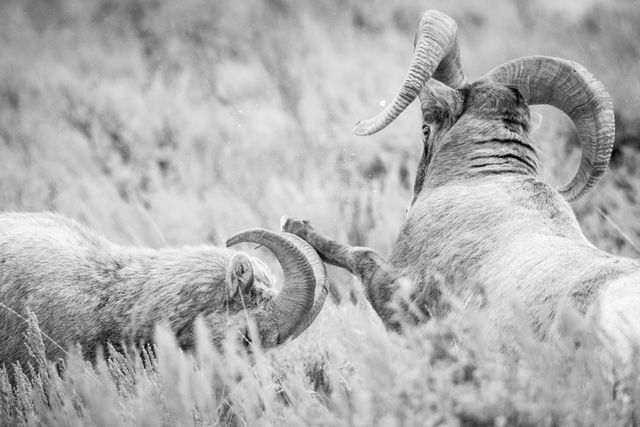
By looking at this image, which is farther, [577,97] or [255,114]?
[255,114]

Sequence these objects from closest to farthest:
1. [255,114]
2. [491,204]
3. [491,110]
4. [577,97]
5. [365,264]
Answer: [491,204]
[365,264]
[491,110]
[577,97]
[255,114]

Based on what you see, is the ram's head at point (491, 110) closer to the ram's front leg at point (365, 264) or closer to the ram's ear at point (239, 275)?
the ram's front leg at point (365, 264)

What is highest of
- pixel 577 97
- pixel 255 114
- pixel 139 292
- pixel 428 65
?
pixel 255 114

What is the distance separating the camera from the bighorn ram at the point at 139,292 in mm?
4180

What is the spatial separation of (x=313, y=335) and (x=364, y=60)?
7.06 metres

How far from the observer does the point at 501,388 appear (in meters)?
2.21

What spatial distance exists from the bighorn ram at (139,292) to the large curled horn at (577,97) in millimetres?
1735

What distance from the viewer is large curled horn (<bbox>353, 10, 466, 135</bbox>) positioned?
3943 mm

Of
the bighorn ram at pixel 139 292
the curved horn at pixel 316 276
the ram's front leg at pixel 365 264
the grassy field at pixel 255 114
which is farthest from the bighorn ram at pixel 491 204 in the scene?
the grassy field at pixel 255 114

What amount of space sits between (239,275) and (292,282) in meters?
0.40

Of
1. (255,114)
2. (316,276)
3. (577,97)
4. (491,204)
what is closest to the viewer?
(491,204)

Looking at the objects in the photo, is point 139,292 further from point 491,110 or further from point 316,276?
point 491,110

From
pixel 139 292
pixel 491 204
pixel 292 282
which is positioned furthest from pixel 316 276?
pixel 139 292

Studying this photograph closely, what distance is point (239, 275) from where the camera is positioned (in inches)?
173
